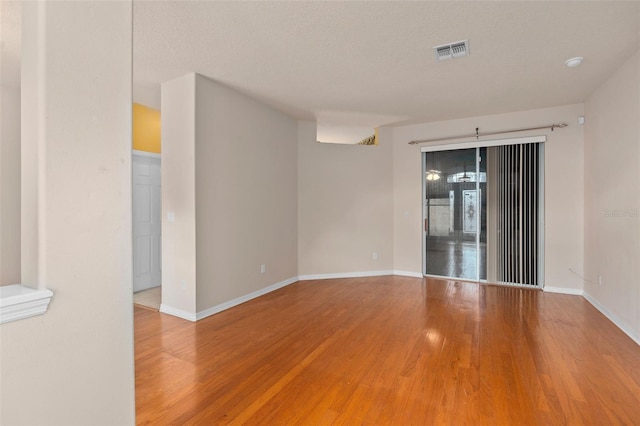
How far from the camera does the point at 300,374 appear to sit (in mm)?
2266

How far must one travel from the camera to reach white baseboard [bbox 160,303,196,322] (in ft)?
10.9

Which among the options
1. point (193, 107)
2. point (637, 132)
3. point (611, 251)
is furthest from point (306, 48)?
point (611, 251)

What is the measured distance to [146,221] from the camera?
4648mm

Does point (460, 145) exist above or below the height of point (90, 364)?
above

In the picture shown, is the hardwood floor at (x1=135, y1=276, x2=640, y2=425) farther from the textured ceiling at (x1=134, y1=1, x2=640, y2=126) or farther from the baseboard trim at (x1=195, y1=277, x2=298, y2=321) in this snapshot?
the textured ceiling at (x1=134, y1=1, x2=640, y2=126)

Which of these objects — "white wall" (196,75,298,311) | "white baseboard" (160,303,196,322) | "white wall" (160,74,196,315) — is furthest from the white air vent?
"white baseboard" (160,303,196,322)

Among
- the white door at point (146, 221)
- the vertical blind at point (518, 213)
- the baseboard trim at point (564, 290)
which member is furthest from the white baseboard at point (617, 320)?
the white door at point (146, 221)

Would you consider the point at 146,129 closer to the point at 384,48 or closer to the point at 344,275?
the point at 384,48

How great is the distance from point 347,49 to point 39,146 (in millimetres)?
2461

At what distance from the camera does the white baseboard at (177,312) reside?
3336mm

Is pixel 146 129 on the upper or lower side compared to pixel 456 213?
upper

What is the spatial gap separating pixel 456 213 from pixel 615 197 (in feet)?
6.78

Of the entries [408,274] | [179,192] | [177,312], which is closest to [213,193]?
[179,192]

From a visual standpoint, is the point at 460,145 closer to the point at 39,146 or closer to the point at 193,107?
the point at 193,107
